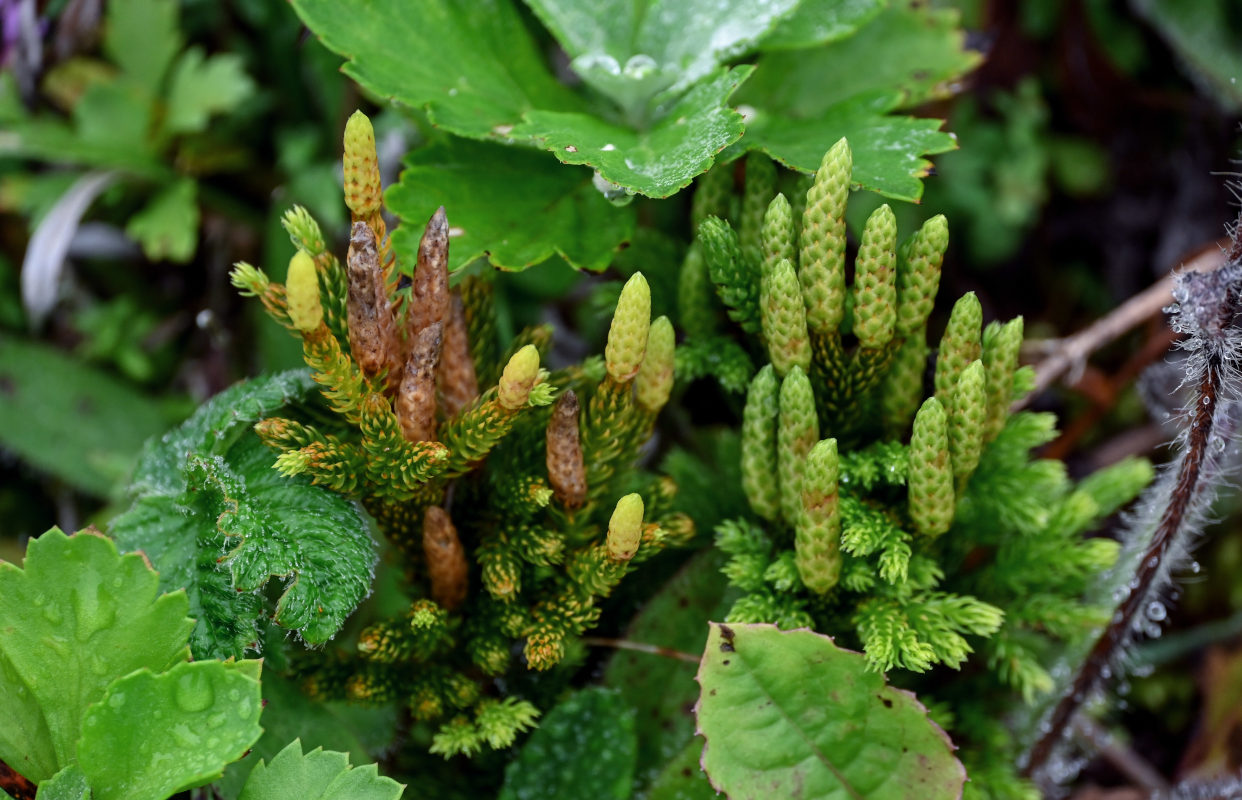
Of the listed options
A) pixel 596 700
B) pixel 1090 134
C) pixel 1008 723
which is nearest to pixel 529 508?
pixel 596 700

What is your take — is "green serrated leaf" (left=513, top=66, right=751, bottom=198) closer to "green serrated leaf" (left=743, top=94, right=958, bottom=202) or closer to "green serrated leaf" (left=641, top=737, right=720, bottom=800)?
"green serrated leaf" (left=743, top=94, right=958, bottom=202)

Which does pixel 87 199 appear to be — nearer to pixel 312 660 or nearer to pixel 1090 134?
pixel 312 660

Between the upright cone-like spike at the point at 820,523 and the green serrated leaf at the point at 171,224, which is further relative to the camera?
the green serrated leaf at the point at 171,224

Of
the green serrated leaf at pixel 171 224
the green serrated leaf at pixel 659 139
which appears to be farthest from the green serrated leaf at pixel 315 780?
the green serrated leaf at pixel 171 224

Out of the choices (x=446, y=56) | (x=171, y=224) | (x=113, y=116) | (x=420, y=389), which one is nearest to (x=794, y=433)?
(x=420, y=389)

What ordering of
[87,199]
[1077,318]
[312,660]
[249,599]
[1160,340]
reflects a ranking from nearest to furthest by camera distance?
[249,599] < [312,660] < [1160,340] < [87,199] < [1077,318]

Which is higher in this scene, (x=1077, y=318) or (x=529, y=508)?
(x=529, y=508)

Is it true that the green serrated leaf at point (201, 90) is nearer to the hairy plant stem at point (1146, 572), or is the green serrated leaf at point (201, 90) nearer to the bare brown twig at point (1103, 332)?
the bare brown twig at point (1103, 332)
